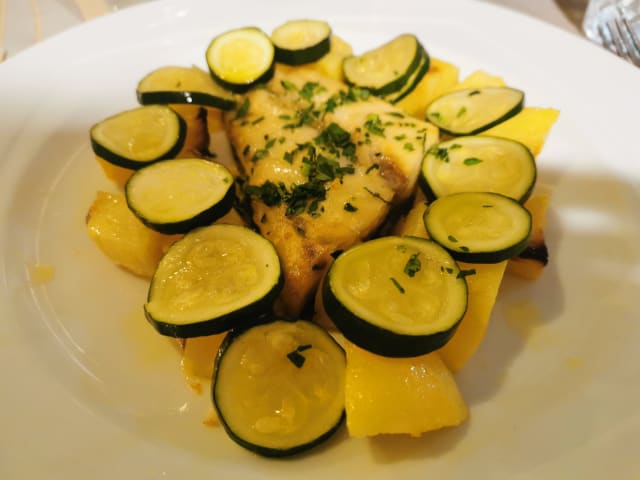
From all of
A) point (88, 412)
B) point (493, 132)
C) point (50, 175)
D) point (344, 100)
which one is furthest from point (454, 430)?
point (50, 175)

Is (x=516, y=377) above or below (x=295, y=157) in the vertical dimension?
below

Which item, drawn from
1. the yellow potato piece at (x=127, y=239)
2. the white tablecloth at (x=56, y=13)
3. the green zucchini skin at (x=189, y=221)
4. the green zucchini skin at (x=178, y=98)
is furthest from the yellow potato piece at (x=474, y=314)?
the white tablecloth at (x=56, y=13)

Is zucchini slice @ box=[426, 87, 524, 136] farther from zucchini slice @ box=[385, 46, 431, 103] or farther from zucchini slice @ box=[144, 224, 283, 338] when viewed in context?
zucchini slice @ box=[144, 224, 283, 338]

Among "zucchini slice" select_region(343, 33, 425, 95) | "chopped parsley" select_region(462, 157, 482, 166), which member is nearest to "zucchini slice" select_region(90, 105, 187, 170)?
"zucchini slice" select_region(343, 33, 425, 95)

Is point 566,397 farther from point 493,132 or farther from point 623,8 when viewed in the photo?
point 623,8

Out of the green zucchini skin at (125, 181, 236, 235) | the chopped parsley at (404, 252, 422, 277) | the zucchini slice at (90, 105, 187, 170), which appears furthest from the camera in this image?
the zucchini slice at (90, 105, 187, 170)

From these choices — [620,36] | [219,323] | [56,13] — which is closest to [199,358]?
[219,323]

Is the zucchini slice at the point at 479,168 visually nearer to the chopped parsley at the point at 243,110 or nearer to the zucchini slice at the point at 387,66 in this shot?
the zucchini slice at the point at 387,66

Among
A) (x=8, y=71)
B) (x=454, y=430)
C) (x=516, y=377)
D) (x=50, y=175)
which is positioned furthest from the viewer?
(x=8, y=71)
